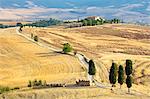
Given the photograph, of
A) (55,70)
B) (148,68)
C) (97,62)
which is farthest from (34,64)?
(148,68)

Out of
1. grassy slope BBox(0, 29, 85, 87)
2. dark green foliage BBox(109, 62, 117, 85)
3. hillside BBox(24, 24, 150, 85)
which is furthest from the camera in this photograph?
hillside BBox(24, 24, 150, 85)

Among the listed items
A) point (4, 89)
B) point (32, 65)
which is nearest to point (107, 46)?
point (32, 65)

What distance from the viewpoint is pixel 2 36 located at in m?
163

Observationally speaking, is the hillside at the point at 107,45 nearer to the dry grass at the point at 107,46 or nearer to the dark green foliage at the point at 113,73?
the dry grass at the point at 107,46

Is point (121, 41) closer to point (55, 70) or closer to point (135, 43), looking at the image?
point (135, 43)

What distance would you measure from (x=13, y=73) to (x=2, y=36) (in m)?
49.7

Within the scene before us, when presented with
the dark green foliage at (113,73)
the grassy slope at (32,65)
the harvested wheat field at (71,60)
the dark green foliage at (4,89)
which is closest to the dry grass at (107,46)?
the harvested wheat field at (71,60)

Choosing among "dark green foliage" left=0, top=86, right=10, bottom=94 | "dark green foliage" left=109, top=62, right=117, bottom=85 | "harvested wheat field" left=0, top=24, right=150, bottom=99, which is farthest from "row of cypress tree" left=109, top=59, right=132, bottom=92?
"dark green foliage" left=0, top=86, right=10, bottom=94

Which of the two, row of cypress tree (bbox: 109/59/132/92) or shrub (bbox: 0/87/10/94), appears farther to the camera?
row of cypress tree (bbox: 109/59/132/92)

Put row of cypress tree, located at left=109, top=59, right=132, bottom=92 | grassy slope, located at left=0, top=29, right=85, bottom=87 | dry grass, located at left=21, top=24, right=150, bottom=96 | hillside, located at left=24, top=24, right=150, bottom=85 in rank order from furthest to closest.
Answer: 1. hillside, located at left=24, top=24, right=150, bottom=85
2. dry grass, located at left=21, top=24, right=150, bottom=96
3. grassy slope, located at left=0, top=29, right=85, bottom=87
4. row of cypress tree, located at left=109, top=59, right=132, bottom=92

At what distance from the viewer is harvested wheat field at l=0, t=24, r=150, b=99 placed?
88.2 meters

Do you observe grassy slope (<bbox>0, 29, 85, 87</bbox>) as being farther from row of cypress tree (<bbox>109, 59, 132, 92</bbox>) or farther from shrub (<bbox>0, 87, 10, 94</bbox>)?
row of cypress tree (<bbox>109, 59, 132, 92</bbox>)

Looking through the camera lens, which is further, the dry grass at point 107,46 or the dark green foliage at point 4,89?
the dry grass at point 107,46

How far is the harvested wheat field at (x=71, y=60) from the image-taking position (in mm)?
88250
